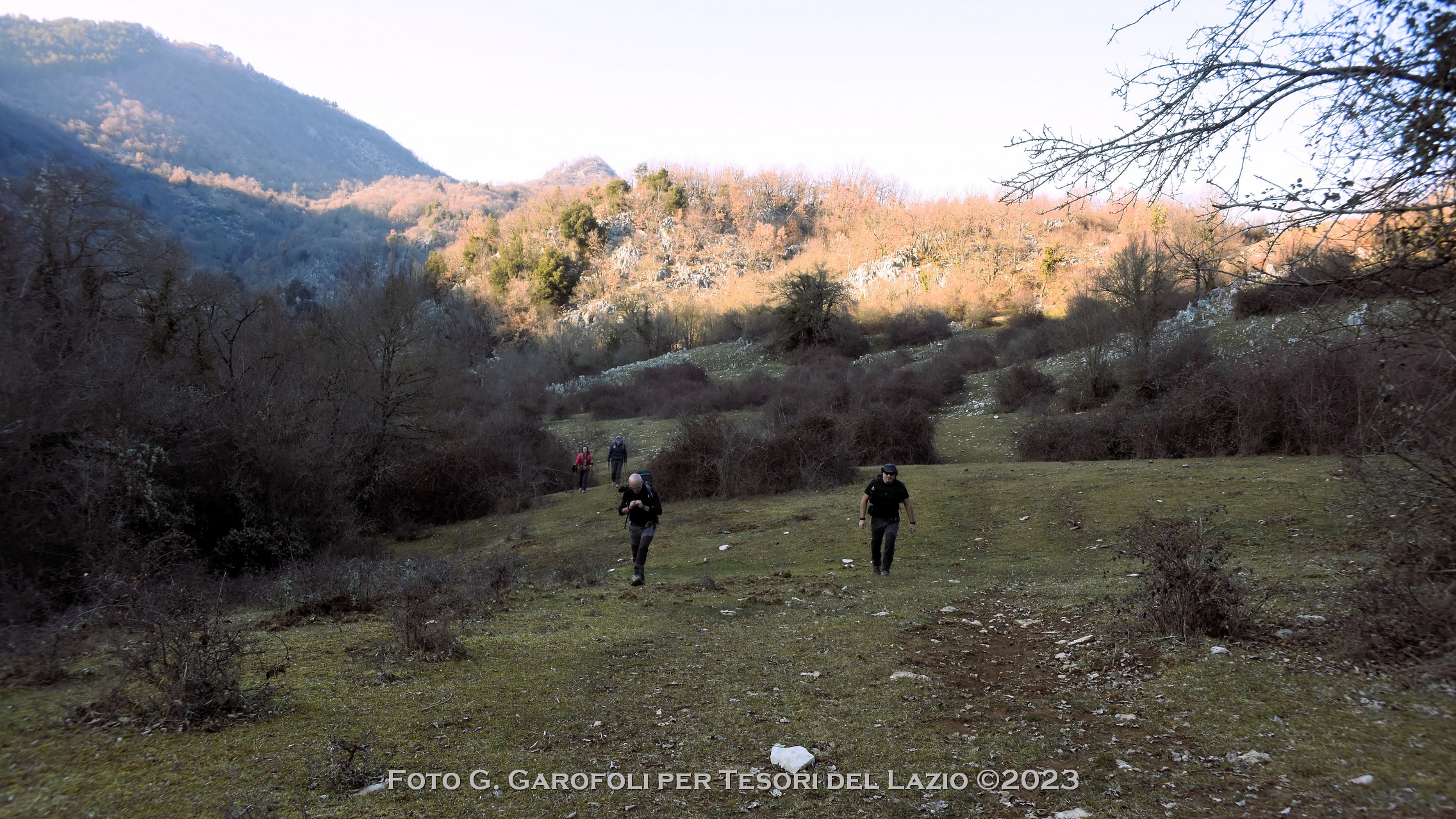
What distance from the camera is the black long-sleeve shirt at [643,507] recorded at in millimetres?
11266

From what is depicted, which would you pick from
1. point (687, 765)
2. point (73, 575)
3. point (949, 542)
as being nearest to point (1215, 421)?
point (949, 542)

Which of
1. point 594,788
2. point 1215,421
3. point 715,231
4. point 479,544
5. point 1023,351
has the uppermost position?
point 715,231

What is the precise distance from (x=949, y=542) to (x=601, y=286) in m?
80.9

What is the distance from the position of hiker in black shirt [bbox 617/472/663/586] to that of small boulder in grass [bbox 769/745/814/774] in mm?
6942

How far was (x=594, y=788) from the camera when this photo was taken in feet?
13.4

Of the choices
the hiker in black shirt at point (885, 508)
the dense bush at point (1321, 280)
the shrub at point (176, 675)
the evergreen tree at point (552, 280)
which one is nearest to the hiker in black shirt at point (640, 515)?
the hiker in black shirt at point (885, 508)

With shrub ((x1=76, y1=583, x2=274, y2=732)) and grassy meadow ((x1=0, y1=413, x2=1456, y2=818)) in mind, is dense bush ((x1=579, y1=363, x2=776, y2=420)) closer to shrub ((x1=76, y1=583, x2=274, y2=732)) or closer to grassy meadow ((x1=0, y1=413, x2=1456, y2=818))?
grassy meadow ((x1=0, y1=413, x2=1456, y2=818))

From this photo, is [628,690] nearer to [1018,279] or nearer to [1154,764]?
[1154,764]

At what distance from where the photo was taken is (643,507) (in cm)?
1128

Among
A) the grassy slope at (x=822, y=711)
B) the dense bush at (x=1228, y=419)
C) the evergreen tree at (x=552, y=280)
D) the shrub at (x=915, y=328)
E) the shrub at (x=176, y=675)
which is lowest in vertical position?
the grassy slope at (x=822, y=711)

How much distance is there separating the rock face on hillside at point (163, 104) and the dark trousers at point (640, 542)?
116397 mm

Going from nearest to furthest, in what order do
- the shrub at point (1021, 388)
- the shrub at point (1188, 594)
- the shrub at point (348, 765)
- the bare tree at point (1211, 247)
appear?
1. the shrub at point (348, 765)
2. the bare tree at point (1211, 247)
3. the shrub at point (1188, 594)
4. the shrub at point (1021, 388)

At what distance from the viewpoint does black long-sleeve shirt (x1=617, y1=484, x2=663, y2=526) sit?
11.3 meters

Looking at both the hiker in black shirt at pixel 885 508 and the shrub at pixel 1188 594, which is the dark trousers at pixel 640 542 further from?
the shrub at pixel 1188 594
